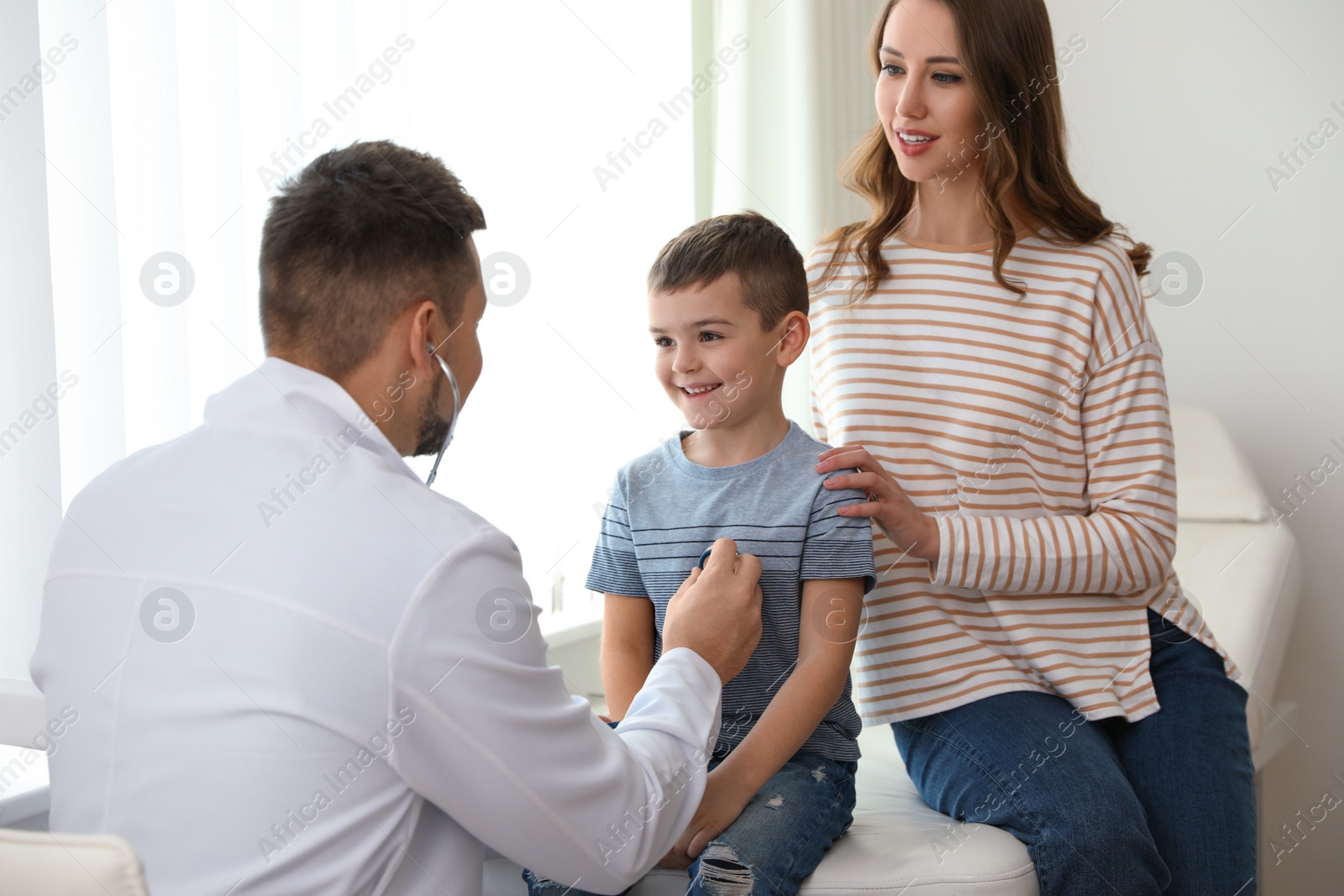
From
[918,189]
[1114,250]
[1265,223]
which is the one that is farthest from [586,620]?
[1265,223]

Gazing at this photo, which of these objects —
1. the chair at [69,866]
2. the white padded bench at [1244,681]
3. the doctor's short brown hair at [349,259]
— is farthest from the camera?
the white padded bench at [1244,681]

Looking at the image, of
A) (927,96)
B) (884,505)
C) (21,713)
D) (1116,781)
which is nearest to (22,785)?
(21,713)

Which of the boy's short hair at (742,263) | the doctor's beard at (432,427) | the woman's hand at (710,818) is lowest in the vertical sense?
the woman's hand at (710,818)

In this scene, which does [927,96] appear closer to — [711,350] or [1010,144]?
[1010,144]

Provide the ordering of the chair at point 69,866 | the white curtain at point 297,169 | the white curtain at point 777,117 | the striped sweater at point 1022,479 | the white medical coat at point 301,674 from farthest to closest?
the white curtain at point 777,117
the striped sweater at point 1022,479
the white curtain at point 297,169
the white medical coat at point 301,674
the chair at point 69,866

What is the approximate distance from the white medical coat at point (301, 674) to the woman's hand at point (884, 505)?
0.51m

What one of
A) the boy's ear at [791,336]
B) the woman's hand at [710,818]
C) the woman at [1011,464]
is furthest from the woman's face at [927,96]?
the woman's hand at [710,818]

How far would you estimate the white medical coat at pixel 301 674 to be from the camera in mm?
739

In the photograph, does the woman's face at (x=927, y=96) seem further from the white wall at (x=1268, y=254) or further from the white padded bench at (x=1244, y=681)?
the white wall at (x=1268, y=254)

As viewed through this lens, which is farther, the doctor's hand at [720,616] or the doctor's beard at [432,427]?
the doctor's hand at [720,616]

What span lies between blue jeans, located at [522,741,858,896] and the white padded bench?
30 mm

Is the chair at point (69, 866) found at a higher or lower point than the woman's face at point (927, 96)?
lower

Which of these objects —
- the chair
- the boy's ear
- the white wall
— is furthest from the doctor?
the white wall

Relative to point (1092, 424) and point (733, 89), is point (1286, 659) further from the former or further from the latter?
point (733, 89)
